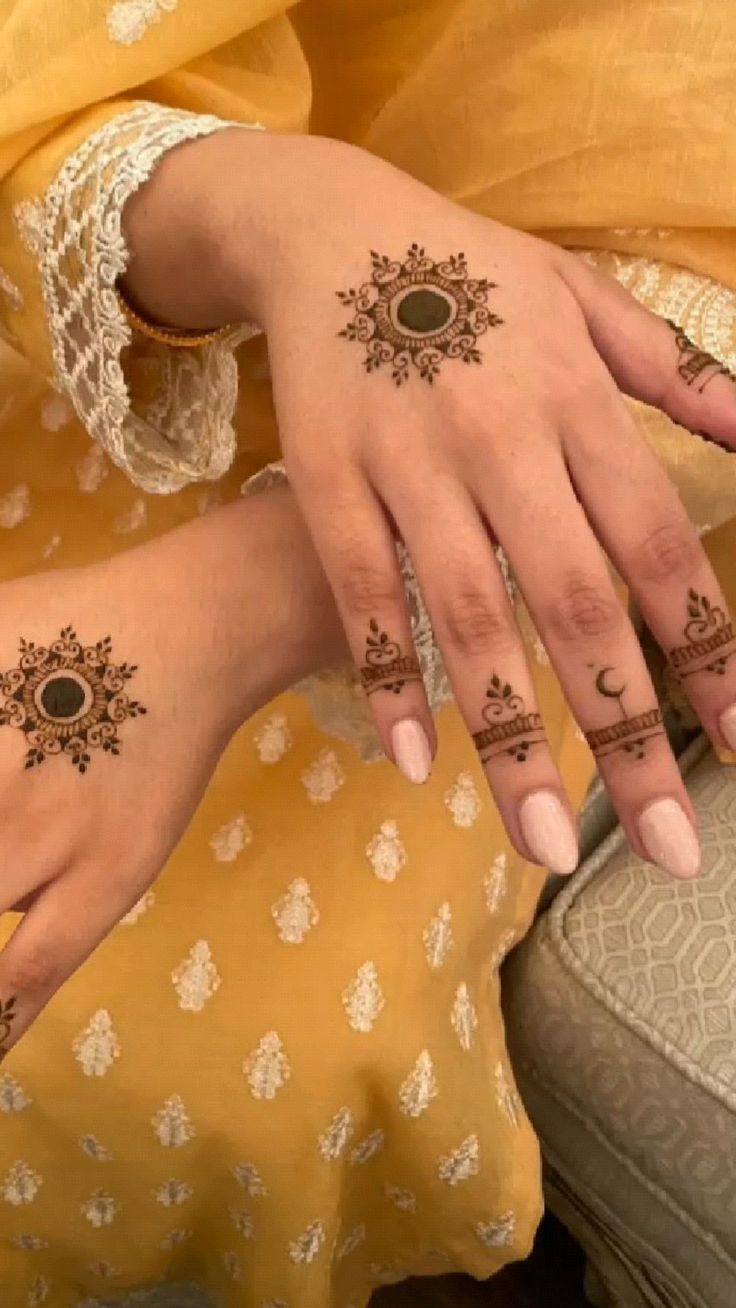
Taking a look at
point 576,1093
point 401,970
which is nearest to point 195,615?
point 401,970

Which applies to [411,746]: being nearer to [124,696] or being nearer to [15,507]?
[124,696]

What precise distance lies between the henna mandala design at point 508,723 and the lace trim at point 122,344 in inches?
8.7

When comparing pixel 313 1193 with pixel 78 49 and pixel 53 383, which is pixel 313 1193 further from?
pixel 78 49

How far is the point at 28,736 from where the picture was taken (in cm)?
53

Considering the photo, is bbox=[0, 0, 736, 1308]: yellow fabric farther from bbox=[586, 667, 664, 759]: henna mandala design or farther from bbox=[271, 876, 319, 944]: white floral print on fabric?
bbox=[586, 667, 664, 759]: henna mandala design

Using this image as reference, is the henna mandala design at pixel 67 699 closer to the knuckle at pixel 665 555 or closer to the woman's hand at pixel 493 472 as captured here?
the woman's hand at pixel 493 472

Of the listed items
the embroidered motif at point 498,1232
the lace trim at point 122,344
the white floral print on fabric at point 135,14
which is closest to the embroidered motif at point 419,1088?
the embroidered motif at point 498,1232

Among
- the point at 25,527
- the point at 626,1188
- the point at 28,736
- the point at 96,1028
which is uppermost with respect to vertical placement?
the point at 25,527

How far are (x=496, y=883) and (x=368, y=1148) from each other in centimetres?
17

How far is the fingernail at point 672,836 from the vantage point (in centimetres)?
49

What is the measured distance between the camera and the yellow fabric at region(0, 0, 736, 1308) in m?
0.61

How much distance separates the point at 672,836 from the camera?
19.2 inches

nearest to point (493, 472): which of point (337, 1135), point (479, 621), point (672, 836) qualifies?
point (479, 621)

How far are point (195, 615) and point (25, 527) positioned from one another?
0.63 ft
